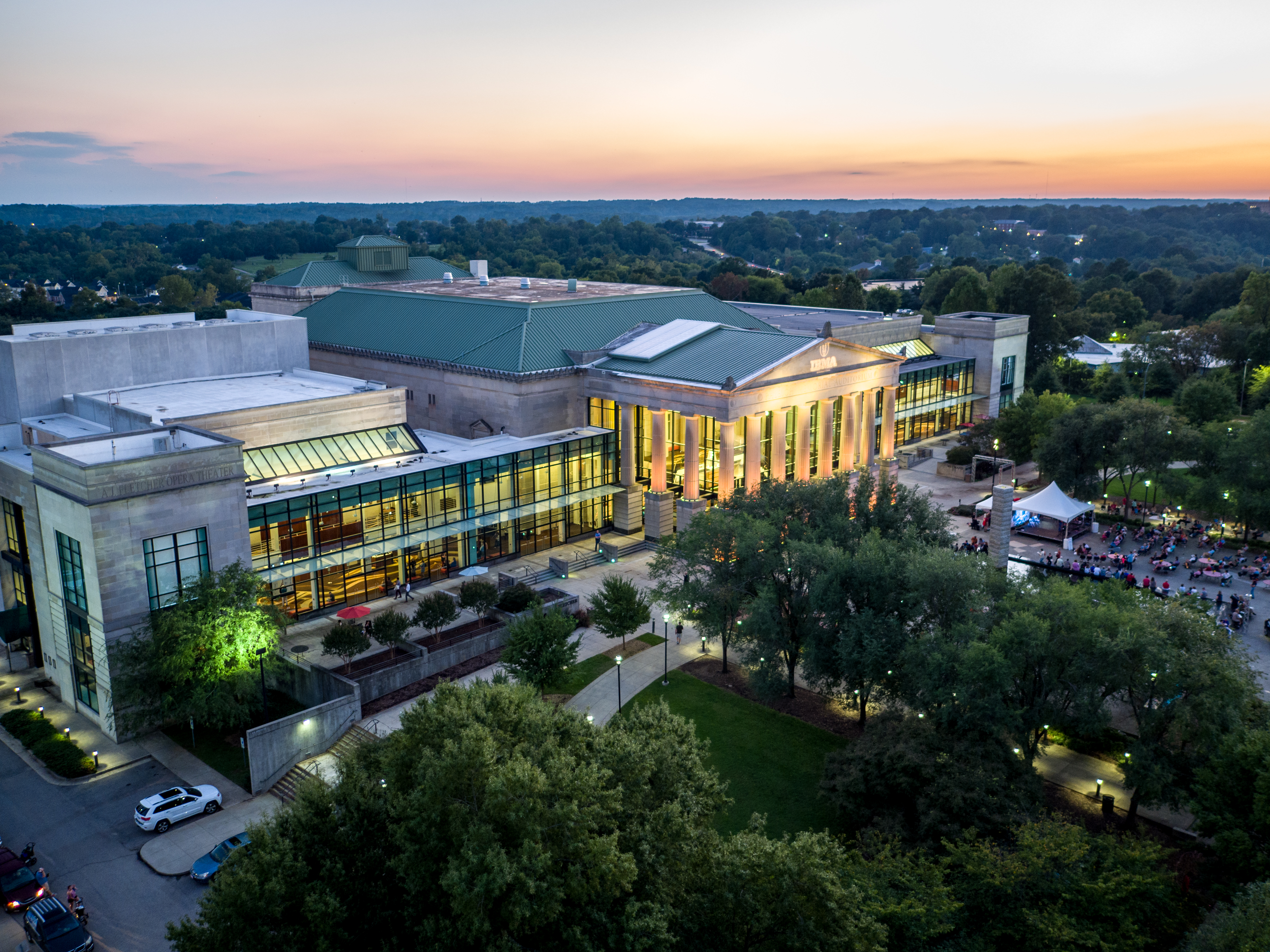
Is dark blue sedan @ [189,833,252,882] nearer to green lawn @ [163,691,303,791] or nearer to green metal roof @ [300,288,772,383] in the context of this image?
green lawn @ [163,691,303,791]

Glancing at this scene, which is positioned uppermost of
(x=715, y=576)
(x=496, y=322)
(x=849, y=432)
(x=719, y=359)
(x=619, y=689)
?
(x=496, y=322)

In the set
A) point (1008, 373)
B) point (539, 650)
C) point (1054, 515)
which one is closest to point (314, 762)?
point (539, 650)

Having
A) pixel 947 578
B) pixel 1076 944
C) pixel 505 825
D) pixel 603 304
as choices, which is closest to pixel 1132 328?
pixel 603 304

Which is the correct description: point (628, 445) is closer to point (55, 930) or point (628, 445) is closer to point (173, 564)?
point (173, 564)

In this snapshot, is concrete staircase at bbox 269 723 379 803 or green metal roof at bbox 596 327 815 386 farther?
green metal roof at bbox 596 327 815 386

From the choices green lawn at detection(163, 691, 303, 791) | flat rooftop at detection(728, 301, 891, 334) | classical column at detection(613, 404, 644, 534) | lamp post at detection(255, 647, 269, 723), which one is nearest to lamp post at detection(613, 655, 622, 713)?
green lawn at detection(163, 691, 303, 791)
